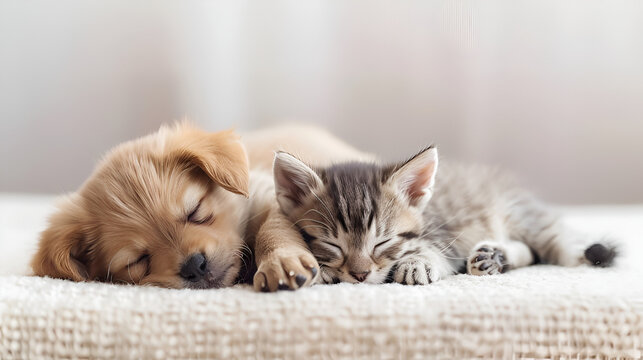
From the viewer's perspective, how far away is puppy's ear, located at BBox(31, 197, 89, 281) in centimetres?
124

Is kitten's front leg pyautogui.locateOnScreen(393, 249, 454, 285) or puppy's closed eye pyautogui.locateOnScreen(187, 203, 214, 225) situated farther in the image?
Result: puppy's closed eye pyautogui.locateOnScreen(187, 203, 214, 225)

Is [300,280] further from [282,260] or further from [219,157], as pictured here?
[219,157]

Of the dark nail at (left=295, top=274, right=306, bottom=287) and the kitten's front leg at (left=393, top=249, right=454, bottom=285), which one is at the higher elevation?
the dark nail at (left=295, top=274, right=306, bottom=287)

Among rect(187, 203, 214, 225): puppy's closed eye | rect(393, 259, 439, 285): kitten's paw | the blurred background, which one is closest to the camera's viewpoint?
rect(393, 259, 439, 285): kitten's paw

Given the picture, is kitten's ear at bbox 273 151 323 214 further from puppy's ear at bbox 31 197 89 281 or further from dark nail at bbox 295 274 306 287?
puppy's ear at bbox 31 197 89 281

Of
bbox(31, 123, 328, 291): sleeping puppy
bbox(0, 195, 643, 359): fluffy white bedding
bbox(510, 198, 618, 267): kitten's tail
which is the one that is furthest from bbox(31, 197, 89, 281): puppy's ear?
bbox(510, 198, 618, 267): kitten's tail

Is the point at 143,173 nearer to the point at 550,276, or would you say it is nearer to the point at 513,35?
the point at 550,276

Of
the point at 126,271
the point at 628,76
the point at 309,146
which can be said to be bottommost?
the point at 126,271

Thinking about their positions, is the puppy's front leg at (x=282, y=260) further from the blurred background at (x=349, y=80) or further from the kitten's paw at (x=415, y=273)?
the blurred background at (x=349, y=80)

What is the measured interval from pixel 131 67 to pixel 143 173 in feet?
5.93

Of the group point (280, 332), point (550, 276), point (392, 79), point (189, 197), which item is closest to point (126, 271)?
point (189, 197)

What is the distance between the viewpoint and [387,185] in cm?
133

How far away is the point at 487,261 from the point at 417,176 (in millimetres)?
280

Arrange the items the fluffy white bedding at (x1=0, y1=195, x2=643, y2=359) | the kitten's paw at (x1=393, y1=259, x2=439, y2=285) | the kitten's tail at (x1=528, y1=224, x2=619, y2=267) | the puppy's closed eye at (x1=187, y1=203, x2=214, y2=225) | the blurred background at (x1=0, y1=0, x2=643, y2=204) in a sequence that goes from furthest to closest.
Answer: the blurred background at (x1=0, y1=0, x2=643, y2=204)
the kitten's tail at (x1=528, y1=224, x2=619, y2=267)
the puppy's closed eye at (x1=187, y1=203, x2=214, y2=225)
the kitten's paw at (x1=393, y1=259, x2=439, y2=285)
the fluffy white bedding at (x1=0, y1=195, x2=643, y2=359)
